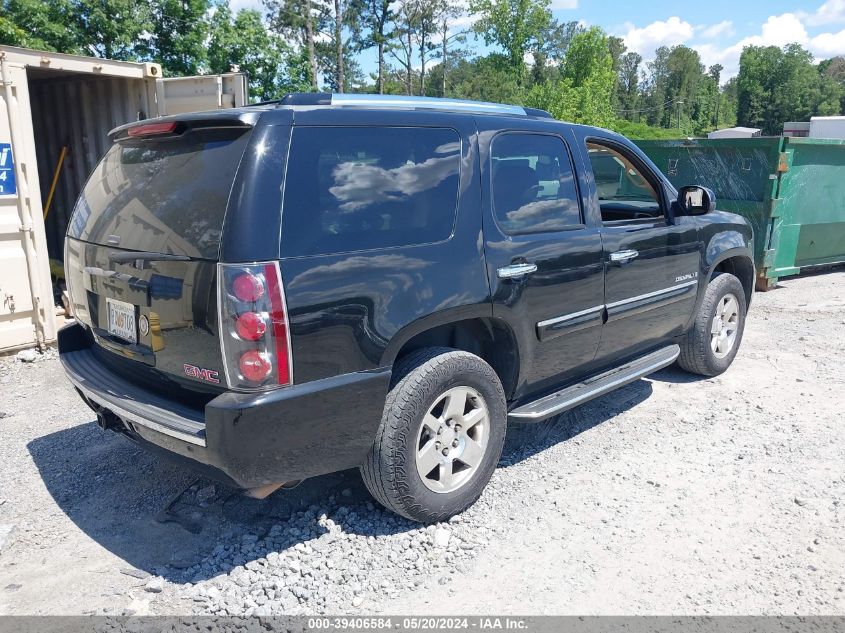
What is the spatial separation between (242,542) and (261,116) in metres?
1.96

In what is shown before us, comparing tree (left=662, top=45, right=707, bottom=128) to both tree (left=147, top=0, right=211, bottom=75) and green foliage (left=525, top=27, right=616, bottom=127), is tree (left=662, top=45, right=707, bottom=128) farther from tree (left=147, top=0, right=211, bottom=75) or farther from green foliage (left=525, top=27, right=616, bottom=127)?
tree (left=147, top=0, right=211, bottom=75)

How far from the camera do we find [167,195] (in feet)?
9.83

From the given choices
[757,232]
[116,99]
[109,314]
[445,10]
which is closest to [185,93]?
[116,99]

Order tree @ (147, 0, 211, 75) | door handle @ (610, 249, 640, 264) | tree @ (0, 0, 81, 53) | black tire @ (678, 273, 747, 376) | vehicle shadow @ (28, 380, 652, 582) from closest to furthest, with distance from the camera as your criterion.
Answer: vehicle shadow @ (28, 380, 652, 582), door handle @ (610, 249, 640, 264), black tire @ (678, 273, 747, 376), tree @ (0, 0, 81, 53), tree @ (147, 0, 211, 75)

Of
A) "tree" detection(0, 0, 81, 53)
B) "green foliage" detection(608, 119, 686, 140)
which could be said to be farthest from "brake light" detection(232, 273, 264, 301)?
"green foliage" detection(608, 119, 686, 140)

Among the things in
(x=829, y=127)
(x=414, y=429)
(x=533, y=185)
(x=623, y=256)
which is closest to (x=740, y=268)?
(x=623, y=256)

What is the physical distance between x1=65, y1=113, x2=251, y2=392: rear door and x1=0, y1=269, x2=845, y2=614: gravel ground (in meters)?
0.85

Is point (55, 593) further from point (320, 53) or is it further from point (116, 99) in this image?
point (320, 53)

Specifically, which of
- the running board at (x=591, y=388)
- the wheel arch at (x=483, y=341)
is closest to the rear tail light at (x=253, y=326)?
the wheel arch at (x=483, y=341)

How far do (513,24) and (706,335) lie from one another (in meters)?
39.4

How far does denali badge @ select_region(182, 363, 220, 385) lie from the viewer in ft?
9.03

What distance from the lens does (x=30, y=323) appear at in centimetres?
638

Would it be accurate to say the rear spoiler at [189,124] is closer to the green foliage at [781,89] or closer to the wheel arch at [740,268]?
the wheel arch at [740,268]

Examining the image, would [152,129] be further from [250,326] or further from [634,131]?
[634,131]
